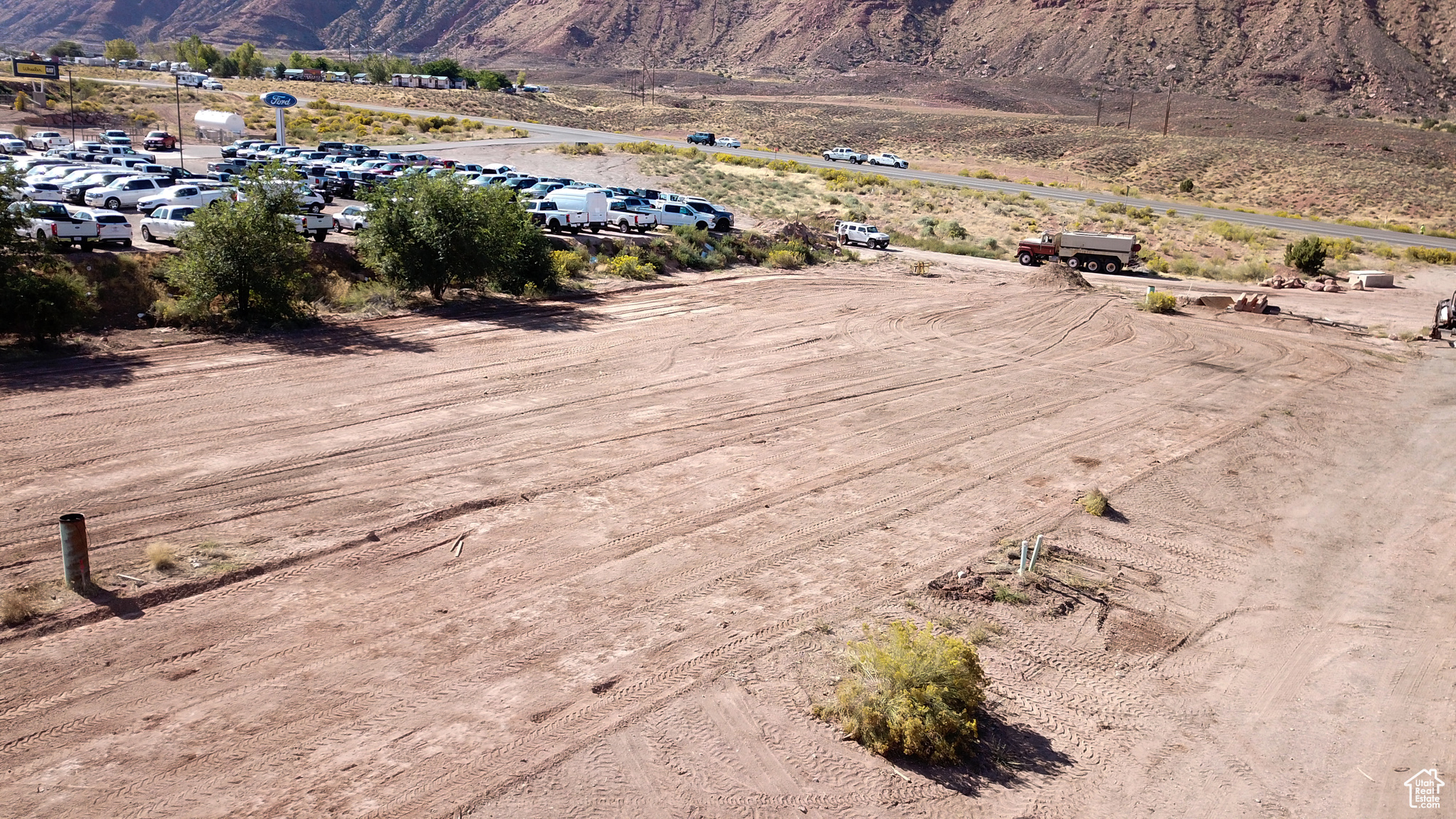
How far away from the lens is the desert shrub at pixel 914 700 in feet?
33.3

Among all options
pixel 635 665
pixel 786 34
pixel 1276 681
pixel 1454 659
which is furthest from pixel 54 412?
pixel 786 34

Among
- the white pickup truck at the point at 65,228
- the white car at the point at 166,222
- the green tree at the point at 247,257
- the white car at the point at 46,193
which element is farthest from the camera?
the white car at the point at 46,193

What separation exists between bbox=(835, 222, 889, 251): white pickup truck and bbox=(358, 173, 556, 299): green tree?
22.2 m

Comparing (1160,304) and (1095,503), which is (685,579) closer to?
(1095,503)

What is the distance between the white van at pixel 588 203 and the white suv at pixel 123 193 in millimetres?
15177

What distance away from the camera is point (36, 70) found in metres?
97.8

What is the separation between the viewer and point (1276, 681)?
1222 centimetres

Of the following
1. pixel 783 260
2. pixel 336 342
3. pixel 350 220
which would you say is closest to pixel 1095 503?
pixel 336 342

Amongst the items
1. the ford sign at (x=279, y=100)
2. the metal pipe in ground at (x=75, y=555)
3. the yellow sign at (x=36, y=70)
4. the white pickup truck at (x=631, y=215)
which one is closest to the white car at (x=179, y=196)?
the white pickup truck at (x=631, y=215)

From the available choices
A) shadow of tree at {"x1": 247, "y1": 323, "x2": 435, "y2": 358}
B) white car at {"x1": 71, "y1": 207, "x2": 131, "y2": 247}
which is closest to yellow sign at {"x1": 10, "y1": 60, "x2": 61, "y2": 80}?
white car at {"x1": 71, "y1": 207, "x2": 131, "y2": 247}

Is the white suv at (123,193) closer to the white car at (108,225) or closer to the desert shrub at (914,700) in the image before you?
the white car at (108,225)

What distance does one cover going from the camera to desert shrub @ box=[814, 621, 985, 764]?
10.2 m

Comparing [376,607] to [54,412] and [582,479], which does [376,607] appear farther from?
[54,412]

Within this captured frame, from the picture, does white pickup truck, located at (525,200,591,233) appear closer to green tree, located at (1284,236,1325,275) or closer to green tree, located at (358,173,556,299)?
green tree, located at (358,173,556,299)
